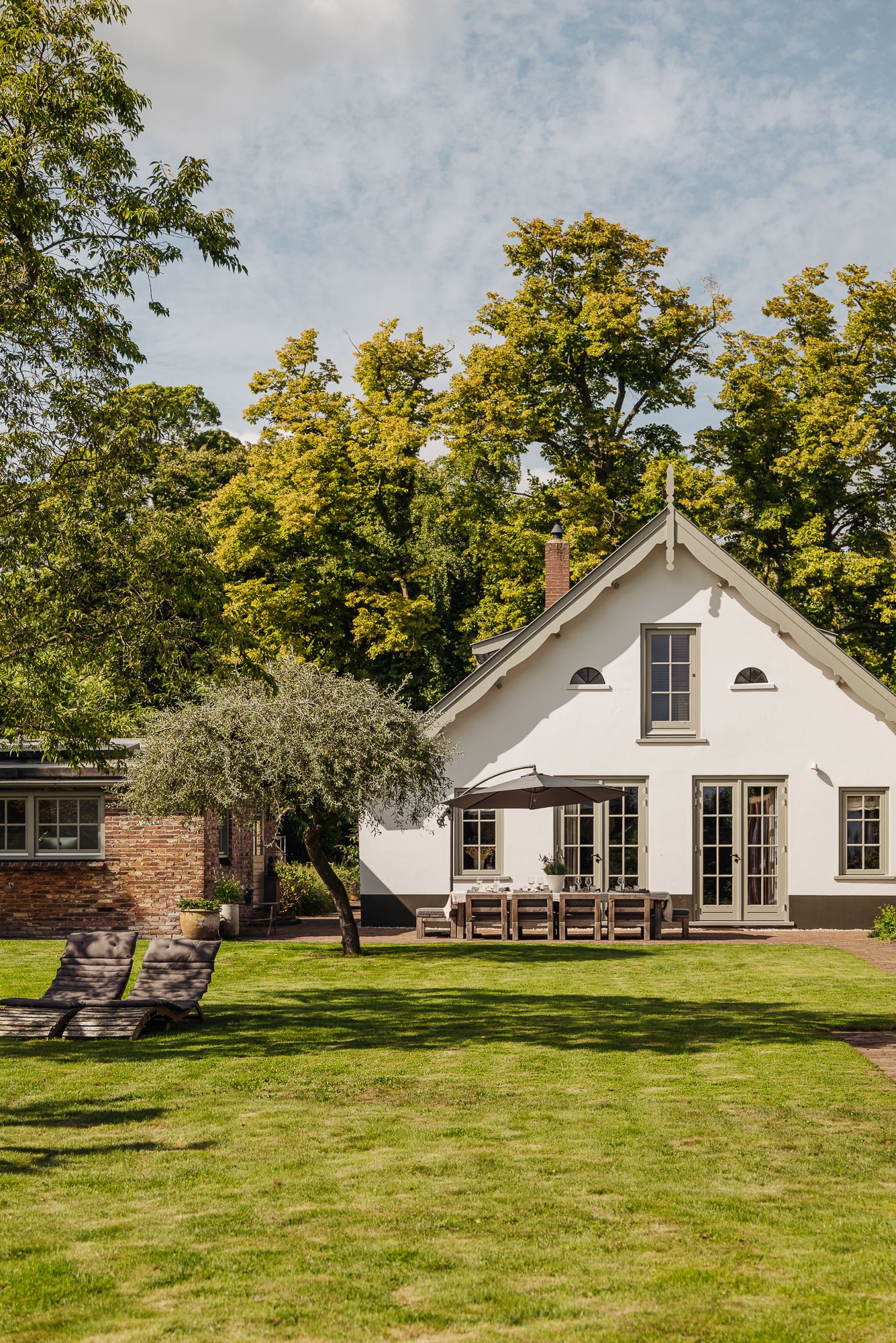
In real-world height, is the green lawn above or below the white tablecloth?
below

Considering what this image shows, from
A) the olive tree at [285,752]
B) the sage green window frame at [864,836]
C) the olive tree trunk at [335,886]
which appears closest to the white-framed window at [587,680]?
the sage green window frame at [864,836]

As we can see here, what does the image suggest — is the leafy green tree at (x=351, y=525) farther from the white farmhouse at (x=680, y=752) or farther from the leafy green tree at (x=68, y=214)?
the leafy green tree at (x=68, y=214)

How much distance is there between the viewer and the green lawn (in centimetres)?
556

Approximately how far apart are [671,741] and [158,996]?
13.0 m

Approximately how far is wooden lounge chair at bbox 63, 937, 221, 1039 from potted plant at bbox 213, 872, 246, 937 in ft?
26.2

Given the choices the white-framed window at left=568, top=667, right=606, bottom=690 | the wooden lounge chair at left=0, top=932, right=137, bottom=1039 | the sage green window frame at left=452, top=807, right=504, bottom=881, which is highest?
the white-framed window at left=568, top=667, right=606, bottom=690

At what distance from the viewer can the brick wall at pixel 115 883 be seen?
22.5 meters

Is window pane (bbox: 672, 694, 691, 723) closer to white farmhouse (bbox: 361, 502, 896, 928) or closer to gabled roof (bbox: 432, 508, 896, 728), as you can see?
white farmhouse (bbox: 361, 502, 896, 928)

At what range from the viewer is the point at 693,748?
24.3 m

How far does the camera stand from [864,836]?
2408cm

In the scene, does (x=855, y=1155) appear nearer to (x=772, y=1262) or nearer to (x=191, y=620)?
(x=772, y=1262)

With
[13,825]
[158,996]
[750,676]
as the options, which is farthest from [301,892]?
[158,996]

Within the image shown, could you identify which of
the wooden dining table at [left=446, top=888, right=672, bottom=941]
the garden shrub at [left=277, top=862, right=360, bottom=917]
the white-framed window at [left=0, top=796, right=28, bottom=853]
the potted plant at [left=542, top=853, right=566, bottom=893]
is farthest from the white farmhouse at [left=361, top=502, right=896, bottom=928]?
the white-framed window at [left=0, top=796, right=28, bottom=853]

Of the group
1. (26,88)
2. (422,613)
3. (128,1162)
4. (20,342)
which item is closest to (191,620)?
(20,342)
